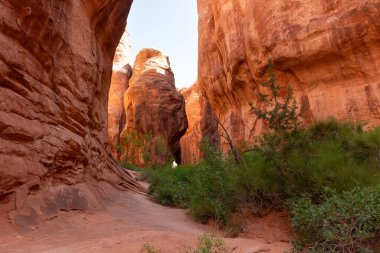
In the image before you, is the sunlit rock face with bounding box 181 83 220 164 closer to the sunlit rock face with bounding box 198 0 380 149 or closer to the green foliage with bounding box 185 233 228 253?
the sunlit rock face with bounding box 198 0 380 149

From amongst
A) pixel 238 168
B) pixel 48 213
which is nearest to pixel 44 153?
pixel 48 213

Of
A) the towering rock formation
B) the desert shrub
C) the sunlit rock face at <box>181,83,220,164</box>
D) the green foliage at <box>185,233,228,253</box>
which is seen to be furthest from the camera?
the towering rock formation

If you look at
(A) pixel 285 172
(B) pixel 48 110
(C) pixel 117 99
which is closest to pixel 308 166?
(A) pixel 285 172

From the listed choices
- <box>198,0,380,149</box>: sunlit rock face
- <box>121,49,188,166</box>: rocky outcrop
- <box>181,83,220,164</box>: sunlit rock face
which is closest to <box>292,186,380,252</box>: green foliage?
<box>198,0,380,149</box>: sunlit rock face

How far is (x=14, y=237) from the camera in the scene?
3.97 m

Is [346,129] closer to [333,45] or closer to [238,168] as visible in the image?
[238,168]

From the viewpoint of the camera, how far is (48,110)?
5789mm

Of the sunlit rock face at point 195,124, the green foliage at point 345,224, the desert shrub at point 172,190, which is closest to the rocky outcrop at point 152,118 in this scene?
the sunlit rock face at point 195,124

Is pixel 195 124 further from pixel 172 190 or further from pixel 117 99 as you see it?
pixel 172 190

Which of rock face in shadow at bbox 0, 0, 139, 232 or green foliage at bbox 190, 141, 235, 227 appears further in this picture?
green foliage at bbox 190, 141, 235, 227

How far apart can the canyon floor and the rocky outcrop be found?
1686 centimetres

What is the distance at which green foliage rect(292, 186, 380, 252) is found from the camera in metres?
3.36

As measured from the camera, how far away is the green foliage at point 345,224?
3355mm

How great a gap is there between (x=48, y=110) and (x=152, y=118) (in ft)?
64.6
